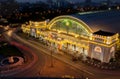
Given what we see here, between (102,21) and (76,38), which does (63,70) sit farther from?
(102,21)

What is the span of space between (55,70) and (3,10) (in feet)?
449

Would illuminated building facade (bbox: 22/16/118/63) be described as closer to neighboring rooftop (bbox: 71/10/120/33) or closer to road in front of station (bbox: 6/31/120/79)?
neighboring rooftop (bbox: 71/10/120/33)

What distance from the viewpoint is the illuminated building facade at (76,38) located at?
64312 millimetres

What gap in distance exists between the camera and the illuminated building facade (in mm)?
64312

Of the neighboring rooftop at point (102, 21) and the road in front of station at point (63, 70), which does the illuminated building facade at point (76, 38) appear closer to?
the neighboring rooftop at point (102, 21)

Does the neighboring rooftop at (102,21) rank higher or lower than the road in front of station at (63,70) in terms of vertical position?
higher

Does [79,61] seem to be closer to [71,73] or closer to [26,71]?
[71,73]

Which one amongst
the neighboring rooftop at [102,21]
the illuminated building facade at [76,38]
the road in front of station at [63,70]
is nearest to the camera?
the road in front of station at [63,70]

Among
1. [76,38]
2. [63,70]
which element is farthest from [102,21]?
[63,70]

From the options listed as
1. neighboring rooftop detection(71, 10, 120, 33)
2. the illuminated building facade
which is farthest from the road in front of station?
neighboring rooftop detection(71, 10, 120, 33)

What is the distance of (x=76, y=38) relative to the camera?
73875mm

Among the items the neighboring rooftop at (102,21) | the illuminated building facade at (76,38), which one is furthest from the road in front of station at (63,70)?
the neighboring rooftop at (102,21)

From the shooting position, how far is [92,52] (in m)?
67.1

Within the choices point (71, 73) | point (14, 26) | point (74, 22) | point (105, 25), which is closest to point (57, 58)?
point (71, 73)
